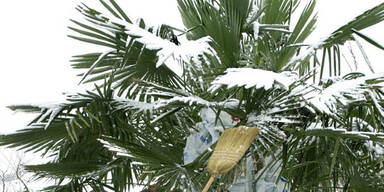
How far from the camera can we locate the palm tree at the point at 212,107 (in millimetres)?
1397

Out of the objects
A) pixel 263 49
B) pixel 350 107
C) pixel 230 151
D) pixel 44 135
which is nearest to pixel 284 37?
pixel 263 49

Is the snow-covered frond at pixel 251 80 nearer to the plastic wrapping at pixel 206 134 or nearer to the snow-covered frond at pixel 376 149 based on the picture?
the plastic wrapping at pixel 206 134

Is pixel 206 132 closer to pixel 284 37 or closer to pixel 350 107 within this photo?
pixel 350 107

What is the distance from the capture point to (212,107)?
56.1 inches

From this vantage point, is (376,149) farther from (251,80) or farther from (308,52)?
(251,80)

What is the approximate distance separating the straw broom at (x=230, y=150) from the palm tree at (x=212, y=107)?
105 mm

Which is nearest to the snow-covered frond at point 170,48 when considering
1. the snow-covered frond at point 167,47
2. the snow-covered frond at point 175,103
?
the snow-covered frond at point 167,47

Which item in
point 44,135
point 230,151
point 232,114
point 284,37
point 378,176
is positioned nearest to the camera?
point 230,151

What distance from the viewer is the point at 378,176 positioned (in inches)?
66.5

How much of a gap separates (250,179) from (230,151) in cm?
34

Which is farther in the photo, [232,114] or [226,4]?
[226,4]

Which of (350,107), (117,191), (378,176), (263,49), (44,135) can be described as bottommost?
(117,191)

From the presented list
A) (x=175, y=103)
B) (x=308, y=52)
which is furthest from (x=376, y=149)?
(x=175, y=103)

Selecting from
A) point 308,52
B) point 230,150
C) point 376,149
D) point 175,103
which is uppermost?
point 308,52
